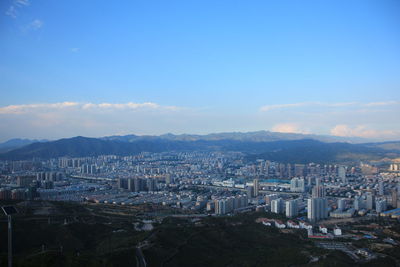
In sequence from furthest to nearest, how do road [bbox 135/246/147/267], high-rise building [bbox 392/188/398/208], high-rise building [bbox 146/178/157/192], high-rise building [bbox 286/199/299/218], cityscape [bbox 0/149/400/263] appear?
high-rise building [bbox 146/178/157/192]
high-rise building [bbox 392/188/398/208]
high-rise building [bbox 286/199/299/218]
cityscape [bbox 0/149/400/263]
road [bbox 135/246/147/267]

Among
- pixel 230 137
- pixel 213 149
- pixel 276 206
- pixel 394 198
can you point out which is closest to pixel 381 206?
pixel 394 198

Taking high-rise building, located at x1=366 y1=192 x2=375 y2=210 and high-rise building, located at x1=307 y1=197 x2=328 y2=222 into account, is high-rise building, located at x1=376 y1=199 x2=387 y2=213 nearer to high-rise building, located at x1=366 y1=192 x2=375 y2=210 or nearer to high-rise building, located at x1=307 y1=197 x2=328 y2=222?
high-rise building, located at x1=366 y1=192 x2=375 y2=210

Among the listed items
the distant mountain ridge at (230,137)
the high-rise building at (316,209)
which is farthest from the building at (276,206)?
the distant mountain ridge at (230,137)

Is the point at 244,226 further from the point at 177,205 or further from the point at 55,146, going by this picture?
the point at 55,146

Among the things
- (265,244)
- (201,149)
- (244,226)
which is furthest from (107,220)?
(201,149)

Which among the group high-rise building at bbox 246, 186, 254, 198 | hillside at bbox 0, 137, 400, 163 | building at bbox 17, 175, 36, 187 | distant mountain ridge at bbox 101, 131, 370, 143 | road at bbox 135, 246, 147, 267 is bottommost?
high-rise building at bbox 246, 186, 254, 198

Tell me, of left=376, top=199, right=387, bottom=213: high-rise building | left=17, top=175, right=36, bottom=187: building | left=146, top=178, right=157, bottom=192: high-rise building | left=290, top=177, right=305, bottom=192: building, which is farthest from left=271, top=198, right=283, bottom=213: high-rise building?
left=17, top=175, right=36, bottom=187: building
